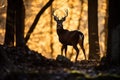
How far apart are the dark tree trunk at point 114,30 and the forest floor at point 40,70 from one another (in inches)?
14.0

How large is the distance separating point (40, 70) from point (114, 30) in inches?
96.9

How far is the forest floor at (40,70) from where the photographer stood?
1126 cm

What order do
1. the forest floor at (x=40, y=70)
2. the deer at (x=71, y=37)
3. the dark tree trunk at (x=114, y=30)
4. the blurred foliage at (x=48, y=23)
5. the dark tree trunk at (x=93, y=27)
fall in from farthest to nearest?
the blurred foliage at (x=48, y=23) < the dark tree trunk at (x=93, y=27) < the deer at (x=71, y=37) < the dark tree trunk at (x=114, y=30) < the forest floor at (x=40, y=70)

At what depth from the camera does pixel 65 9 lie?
22.7 meters

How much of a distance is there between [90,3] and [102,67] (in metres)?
10.0

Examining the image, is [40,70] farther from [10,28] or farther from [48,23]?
[48,23]

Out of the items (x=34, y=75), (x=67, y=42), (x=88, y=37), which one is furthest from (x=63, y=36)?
(x=34, y=75)

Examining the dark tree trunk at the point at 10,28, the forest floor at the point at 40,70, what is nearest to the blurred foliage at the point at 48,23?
the dark tree trunk at the point at 10,28

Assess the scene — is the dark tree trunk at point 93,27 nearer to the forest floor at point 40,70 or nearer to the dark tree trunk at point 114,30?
the forest floor at point 40,70

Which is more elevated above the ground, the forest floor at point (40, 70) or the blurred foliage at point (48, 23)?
the blurred foliage at point (48, 23)

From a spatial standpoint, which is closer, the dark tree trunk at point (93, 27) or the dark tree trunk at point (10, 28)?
the dark tree trunk at point (10, 28)

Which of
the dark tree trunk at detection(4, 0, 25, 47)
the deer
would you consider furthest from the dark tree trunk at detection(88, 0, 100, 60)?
the dark tree trunk at detection(4, 0, 25, 47)

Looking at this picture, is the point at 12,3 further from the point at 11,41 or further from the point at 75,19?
the point at 75,19

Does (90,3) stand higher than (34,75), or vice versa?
(90,3)
